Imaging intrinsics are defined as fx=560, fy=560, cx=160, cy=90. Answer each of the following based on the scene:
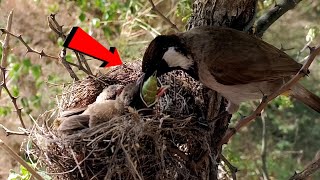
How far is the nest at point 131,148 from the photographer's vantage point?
6.43ft

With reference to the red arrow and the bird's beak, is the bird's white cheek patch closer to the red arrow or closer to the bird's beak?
the bird's beak

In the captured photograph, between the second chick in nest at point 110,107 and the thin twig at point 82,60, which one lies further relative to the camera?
the thin twig at point 82,60

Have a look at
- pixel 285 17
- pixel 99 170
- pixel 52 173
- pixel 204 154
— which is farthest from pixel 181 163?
pixel 285 17

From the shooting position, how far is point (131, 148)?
1.94m

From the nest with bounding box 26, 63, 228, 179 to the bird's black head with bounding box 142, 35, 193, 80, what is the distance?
188 millimetres

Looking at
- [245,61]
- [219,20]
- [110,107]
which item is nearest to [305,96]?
[245,61]

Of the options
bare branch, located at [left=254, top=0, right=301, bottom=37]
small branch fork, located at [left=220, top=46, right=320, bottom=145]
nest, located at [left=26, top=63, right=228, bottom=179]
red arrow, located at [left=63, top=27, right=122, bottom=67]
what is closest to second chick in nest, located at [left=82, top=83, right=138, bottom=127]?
nest, located at [left=26, top=63, right=228, bottom=179]

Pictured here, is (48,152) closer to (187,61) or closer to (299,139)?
(187,61)

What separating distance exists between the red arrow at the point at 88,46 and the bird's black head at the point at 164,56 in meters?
0.33

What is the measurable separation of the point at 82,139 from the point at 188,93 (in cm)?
59

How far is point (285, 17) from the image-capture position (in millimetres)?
5863

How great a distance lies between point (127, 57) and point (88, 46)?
1680 millimetres

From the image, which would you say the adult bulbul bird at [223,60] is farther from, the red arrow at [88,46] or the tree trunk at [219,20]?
the red arrow at [88,46]

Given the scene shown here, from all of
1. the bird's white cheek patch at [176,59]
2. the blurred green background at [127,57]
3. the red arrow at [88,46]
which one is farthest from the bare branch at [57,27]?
the blurred green background at [127,57]
